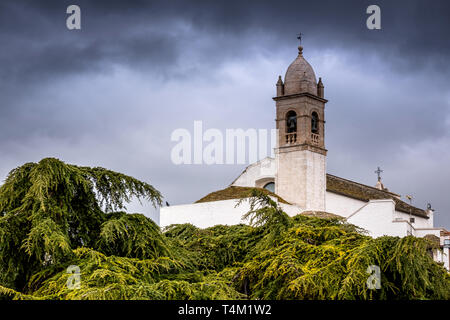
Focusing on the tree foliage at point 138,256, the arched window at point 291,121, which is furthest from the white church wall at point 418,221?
the tree foliage at point 138,256

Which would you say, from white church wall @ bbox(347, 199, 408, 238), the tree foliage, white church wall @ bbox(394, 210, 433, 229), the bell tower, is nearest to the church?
the bell tower

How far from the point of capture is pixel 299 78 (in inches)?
1992

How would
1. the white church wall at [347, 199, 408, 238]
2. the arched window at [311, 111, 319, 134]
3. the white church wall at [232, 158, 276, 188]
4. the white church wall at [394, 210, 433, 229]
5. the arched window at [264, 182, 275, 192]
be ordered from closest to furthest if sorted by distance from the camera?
the white church wall at [347, 199, 408, 238] → the arched window at [311, 111, 319, 134] → the white church wall at [232, 158, 276, 188] → the arched window at [264, 182, 275, 192] → the white church wall at [394, 210, 433, 229]

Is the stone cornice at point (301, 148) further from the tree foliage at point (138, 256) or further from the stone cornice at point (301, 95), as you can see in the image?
the tree foliage at point (138, 256)

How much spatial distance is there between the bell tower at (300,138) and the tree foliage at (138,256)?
111 ft

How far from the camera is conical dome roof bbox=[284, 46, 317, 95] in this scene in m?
50.4

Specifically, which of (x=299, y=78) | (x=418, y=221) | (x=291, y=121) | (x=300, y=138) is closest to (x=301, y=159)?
(x=300, y=138)

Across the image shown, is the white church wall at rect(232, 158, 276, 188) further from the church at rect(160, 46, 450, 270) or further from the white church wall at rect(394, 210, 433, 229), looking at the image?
the white church wall at rect(394, 210, 433, 229)

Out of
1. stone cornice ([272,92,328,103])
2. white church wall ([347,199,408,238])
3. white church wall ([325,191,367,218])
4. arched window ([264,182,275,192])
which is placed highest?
stone cornice ([272,92,328,103])

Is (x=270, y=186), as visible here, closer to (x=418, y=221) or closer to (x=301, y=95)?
(x=301, y=95)

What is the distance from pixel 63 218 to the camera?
14266mm

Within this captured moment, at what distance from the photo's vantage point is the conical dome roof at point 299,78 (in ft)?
165

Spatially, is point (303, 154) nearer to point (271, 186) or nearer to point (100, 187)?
point (271, 186)
